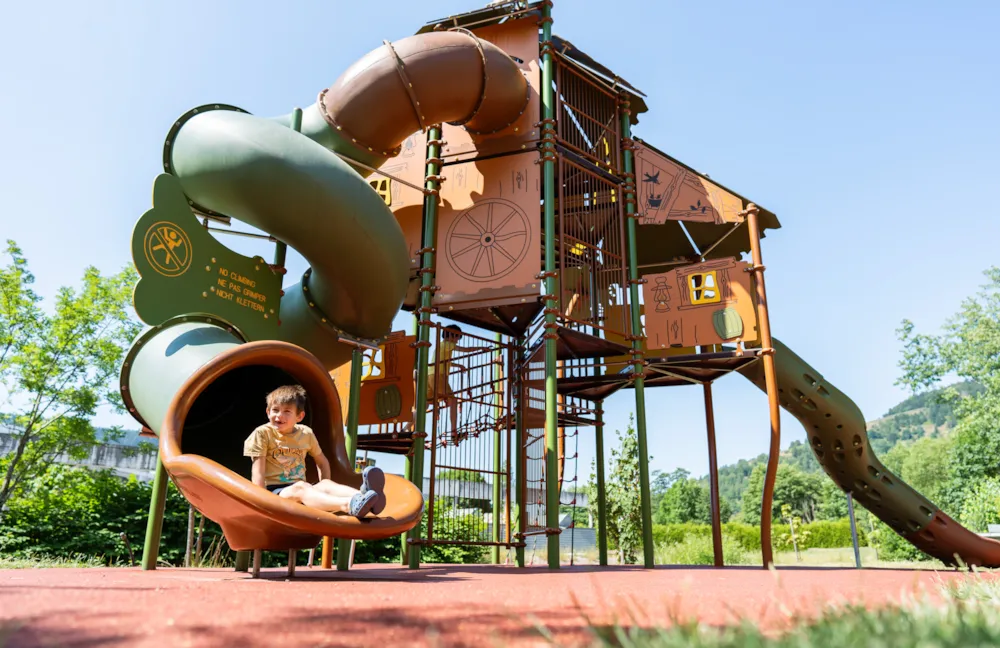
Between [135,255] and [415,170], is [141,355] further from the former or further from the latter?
[415,170]

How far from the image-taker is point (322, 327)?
7.59 m

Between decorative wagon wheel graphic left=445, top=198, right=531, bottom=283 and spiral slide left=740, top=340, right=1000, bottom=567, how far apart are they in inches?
→ 154

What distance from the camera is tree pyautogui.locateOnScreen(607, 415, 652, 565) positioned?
643 inches

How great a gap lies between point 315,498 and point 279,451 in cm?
57

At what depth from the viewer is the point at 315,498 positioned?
14.6 feet

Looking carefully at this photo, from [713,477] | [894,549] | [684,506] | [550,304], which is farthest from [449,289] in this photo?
[684,506]

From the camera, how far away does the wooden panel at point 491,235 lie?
846 cm

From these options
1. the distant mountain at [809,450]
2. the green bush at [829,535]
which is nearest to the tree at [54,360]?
the green bush at [829,535]

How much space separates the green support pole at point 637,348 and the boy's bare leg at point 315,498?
481 centimetres

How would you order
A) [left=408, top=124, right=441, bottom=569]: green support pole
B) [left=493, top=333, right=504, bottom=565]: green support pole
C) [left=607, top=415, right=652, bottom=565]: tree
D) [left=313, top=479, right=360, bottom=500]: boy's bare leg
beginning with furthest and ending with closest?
[left=607, top=415, right=652, bottom=565]: tree → [left=493, top=333, right=504, bottom=565]: green support pole → [left=408, top=124, right=441, bottom=569]: green support pole → [left=313, top=479, right=360, bottom=500]: boy's bare leg

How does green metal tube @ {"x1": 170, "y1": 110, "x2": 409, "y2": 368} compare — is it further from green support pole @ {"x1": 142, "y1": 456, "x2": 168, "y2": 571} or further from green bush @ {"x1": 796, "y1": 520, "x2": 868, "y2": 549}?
green bush @ {"x1": 796, "y1": 520, "x2": 868, "y2": 549}

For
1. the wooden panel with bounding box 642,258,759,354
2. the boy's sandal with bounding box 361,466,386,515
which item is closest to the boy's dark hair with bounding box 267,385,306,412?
the boy's sandal with bounding box 361,466,386,515

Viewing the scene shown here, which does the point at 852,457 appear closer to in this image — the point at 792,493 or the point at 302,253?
the point at 302,253

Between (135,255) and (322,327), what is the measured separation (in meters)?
2.14
